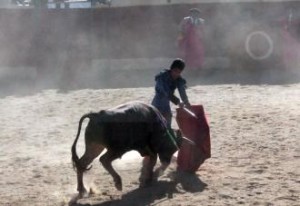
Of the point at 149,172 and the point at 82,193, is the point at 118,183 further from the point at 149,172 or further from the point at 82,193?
the point at 149,172

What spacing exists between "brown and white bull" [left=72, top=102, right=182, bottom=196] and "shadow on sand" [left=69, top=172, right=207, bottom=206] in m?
0.14

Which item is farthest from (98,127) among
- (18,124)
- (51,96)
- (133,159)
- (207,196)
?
(51,96)

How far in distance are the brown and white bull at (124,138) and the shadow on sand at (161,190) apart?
136 millimetres

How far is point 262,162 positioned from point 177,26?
30.8 ft

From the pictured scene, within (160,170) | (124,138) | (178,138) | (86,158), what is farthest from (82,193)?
(178,138)

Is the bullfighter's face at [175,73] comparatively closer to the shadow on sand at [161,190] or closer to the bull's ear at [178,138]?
the bull's ear at [178,138]

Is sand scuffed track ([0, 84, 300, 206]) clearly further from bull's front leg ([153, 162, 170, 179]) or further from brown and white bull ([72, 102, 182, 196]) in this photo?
brown and white bull ([72, 102, 182, 196])

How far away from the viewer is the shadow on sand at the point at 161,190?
19.2 feet

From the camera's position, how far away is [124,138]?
5867 millimetres

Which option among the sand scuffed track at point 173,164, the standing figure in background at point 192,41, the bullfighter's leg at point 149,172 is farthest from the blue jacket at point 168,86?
the standing figure in background at point 192,41

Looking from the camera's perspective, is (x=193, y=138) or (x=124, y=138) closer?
(x=124, y=138)

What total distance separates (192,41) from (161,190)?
9.00 meters

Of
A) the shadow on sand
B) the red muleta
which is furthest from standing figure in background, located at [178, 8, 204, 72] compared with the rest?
the shadow on sand

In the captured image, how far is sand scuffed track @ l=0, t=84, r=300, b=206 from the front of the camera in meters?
6.01
